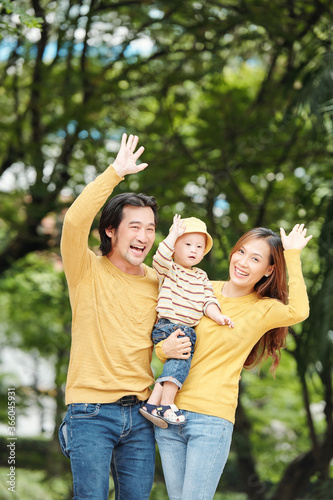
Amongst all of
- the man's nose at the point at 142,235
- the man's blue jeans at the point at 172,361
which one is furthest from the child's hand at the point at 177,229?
the man's blue jeans at the point at 172,361

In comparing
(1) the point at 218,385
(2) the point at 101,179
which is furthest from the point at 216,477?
(2) the point at 101,179

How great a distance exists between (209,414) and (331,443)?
4.00m

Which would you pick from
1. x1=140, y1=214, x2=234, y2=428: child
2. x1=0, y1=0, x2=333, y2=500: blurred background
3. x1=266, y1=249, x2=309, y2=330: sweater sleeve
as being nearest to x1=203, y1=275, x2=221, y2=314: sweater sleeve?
x1=140, y1=214, x2=234, y2=428: child

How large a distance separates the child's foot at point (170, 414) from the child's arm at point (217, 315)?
37 centimetres

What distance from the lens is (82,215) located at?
2.24 meters

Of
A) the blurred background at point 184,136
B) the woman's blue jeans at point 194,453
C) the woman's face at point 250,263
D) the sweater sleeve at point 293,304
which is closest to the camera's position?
the woman's blue jeans at point 194,453

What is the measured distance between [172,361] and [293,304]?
0.53m

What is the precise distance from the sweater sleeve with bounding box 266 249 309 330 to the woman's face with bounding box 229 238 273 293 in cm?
11

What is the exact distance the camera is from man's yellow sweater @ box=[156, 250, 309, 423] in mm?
2279

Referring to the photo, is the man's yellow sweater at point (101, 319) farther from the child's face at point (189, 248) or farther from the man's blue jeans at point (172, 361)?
the child's face at point (189, 248)

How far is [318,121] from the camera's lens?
14.6 ft

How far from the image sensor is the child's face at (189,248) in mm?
2418

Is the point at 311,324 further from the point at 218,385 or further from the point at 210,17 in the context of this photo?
the point at 210,17

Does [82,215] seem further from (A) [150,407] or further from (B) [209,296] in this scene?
(A) [150,407]
